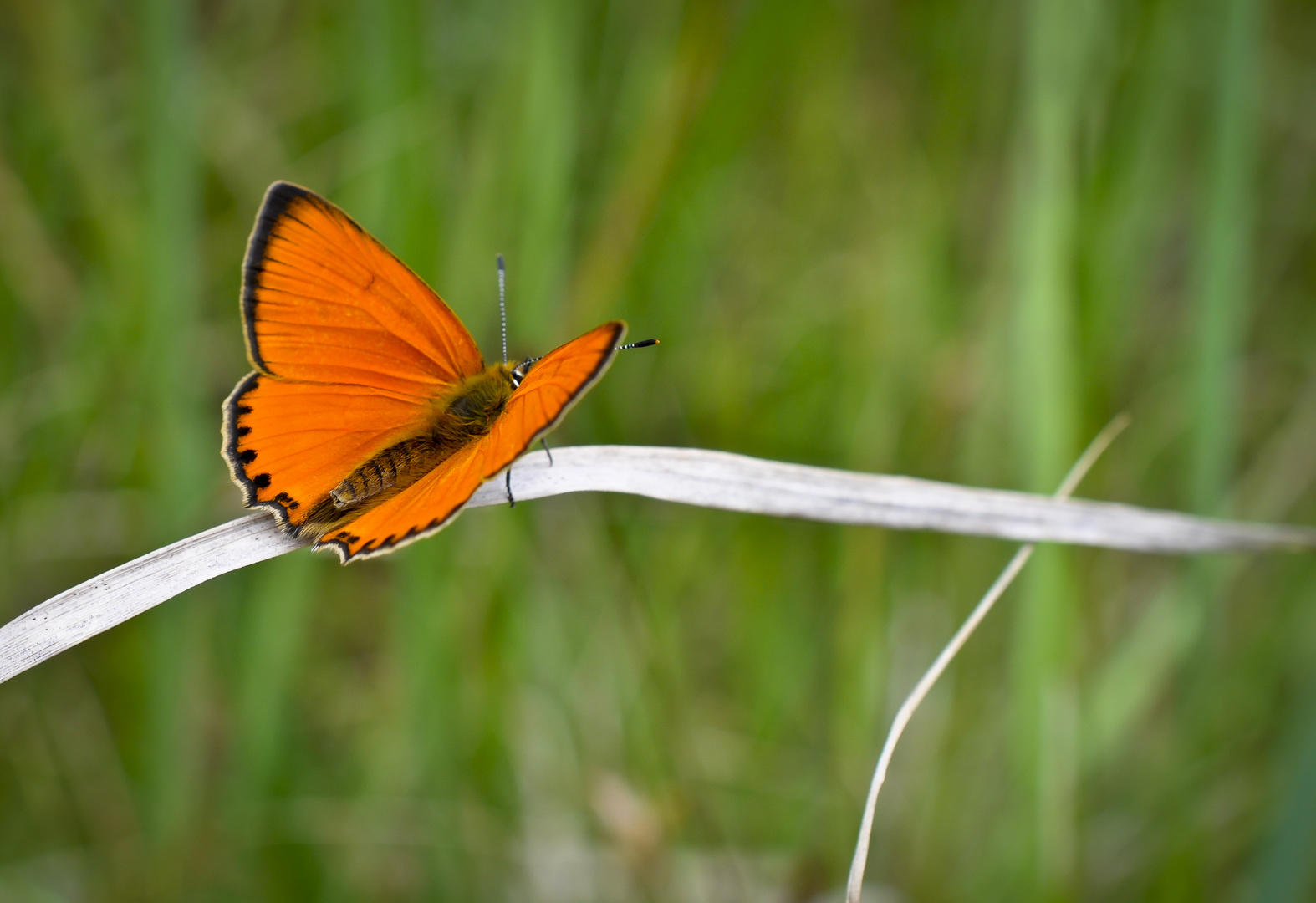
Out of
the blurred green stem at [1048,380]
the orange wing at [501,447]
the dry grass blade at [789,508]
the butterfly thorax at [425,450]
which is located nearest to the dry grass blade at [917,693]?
the dry grass blade at [789,508]

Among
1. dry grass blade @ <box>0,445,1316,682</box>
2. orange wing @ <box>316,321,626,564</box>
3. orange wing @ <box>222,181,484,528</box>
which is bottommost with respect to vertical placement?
dry grass blade @ <box>0,445,1316,682</box>

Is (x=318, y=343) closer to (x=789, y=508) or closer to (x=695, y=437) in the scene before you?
(x=789, y=508)

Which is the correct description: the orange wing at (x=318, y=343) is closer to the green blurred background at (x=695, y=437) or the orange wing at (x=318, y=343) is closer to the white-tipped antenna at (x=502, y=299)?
the white-tipped antenna at (x=502, y=299)

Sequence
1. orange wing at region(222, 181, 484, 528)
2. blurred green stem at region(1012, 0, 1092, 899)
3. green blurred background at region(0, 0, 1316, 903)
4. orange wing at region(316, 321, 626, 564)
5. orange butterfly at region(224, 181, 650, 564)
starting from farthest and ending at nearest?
1. green blurred background at region(0, 0, 1316, 903)
2. blurred green stem at region(1012, 0, 1092, 899)
3. orange wing at region(222, 181, 484, 528)
4. orange butterfly at region(224, 181, 650, 564)
5. orange wing at region(316, 321, 626, 564)

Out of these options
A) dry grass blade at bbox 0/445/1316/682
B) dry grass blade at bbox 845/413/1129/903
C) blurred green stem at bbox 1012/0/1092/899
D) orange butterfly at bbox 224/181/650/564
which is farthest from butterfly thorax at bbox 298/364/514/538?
blurred green stem at bbox 1012/0/1092/899

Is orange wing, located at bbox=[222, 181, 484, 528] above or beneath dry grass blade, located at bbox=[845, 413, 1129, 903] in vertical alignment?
above

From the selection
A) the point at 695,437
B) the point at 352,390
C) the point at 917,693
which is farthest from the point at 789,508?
the point at 695,437

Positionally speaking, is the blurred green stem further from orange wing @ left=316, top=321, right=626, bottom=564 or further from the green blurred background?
orange wing @ left=316, top=321, right=626, bottom=564
